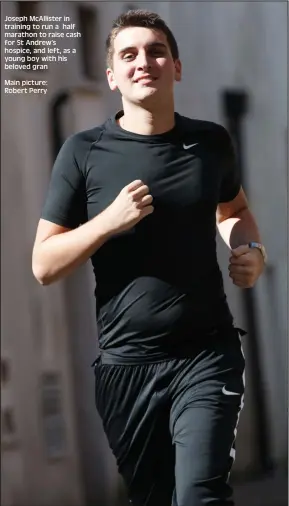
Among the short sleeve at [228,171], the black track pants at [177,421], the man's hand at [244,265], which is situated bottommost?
the black track pants at [177,421]

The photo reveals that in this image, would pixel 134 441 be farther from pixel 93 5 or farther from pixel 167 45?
pixel 93 5

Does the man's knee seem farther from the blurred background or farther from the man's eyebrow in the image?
the man's eyebrow

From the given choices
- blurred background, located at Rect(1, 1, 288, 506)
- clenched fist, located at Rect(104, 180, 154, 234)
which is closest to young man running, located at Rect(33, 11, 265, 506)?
clenched fist, located at Rect(104, 180, 154, 234)

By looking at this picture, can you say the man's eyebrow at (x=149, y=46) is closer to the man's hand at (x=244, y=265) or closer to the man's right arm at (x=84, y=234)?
the man's right arm at (x=84, y=234)

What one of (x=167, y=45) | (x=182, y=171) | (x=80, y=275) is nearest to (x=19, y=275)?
(x=80, y=275)

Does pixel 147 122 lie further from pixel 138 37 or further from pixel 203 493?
pixel 203 493

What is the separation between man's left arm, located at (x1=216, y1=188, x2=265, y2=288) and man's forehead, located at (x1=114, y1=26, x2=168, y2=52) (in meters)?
0.43

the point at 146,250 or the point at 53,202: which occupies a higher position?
the point at 53,202

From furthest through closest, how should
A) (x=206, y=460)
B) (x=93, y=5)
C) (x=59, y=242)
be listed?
(x=93, y=5) → (x=59, y=242) → (x=206, y=460)

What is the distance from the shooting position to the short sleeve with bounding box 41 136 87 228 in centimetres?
155

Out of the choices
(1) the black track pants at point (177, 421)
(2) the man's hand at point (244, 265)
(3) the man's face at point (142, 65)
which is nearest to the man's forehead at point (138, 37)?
(3) the man's face at point (142, 65)

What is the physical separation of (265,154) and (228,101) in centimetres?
18

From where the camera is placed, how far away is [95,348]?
6.05 feet

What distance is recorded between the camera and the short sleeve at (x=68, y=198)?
155 cm
